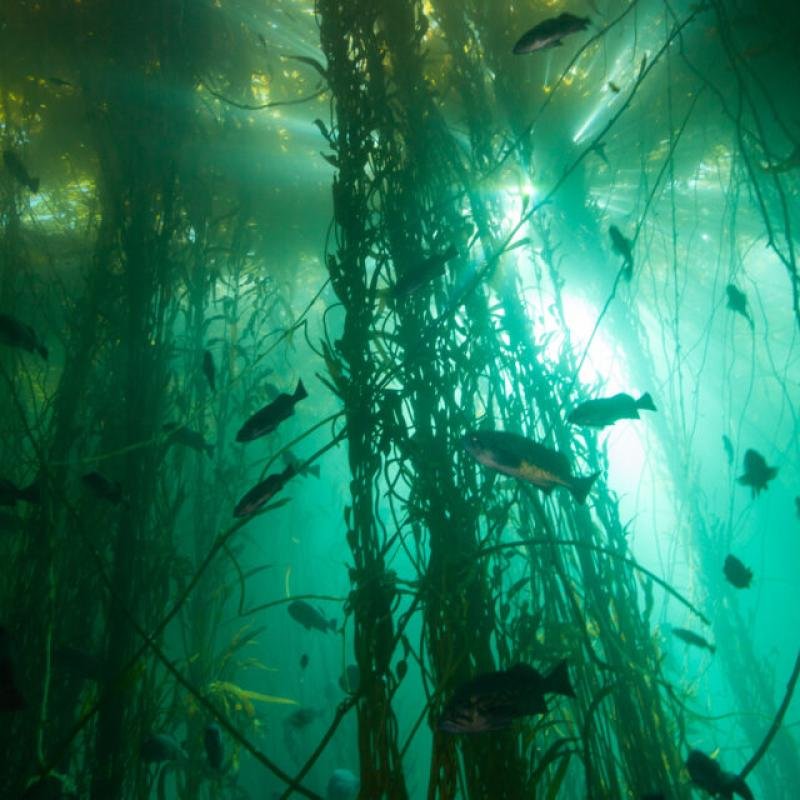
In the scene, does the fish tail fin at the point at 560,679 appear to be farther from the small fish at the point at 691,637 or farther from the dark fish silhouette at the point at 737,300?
the dark fish silhouette at the point at 737,300

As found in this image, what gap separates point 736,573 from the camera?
4.91 metres

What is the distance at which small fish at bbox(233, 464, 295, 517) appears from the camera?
266 centimetres

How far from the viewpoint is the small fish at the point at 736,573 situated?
4.85m

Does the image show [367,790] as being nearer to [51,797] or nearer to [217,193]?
[51,797]

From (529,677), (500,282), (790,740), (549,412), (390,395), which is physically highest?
(500,282)

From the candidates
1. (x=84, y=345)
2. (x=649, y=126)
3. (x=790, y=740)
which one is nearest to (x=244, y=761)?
(x=790, y=740)

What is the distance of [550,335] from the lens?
4613 mm

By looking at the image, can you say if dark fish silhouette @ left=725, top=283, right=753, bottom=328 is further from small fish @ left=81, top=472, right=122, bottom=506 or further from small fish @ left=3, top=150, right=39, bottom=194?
small fish @ left=3, top=150, right=39, bottom=194

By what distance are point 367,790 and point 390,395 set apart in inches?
80.4

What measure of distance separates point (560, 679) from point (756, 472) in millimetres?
3884

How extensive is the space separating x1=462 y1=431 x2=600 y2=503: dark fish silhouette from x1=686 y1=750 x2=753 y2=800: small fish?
2325mm

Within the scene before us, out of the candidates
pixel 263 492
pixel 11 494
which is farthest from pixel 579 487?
pixel 11 494

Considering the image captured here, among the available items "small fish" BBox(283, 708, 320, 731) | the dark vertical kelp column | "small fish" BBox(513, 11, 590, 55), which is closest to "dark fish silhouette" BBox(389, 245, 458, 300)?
the dark vertical kelp column

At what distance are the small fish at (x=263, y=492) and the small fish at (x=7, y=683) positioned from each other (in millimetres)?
1321
